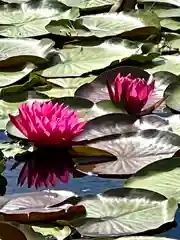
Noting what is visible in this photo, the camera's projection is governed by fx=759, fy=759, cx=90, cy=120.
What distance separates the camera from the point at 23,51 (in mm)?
2023

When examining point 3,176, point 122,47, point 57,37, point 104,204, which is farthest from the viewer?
point 57,37

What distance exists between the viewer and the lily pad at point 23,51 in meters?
1.95

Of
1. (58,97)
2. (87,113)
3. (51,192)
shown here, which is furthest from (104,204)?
(58,97)

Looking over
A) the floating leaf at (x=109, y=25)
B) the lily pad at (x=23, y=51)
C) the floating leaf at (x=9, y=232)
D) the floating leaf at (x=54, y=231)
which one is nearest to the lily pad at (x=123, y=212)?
the floating leaf at (x=54, y=231)

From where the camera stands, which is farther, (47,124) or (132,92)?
(132,92)

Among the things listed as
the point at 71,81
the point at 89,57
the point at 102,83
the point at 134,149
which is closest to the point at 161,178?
the point at 134,149

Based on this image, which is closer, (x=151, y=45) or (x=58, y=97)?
(x=58, y=97)

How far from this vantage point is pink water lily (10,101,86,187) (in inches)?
56.6

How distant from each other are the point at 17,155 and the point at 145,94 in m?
0.31

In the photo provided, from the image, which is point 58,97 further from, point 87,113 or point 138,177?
point 138,177

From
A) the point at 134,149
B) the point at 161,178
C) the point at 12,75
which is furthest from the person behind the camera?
the point at 12,75

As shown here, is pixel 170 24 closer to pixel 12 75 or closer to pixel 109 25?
pixel 109 25

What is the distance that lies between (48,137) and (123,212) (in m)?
0.31

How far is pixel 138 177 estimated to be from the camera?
1337 mm
